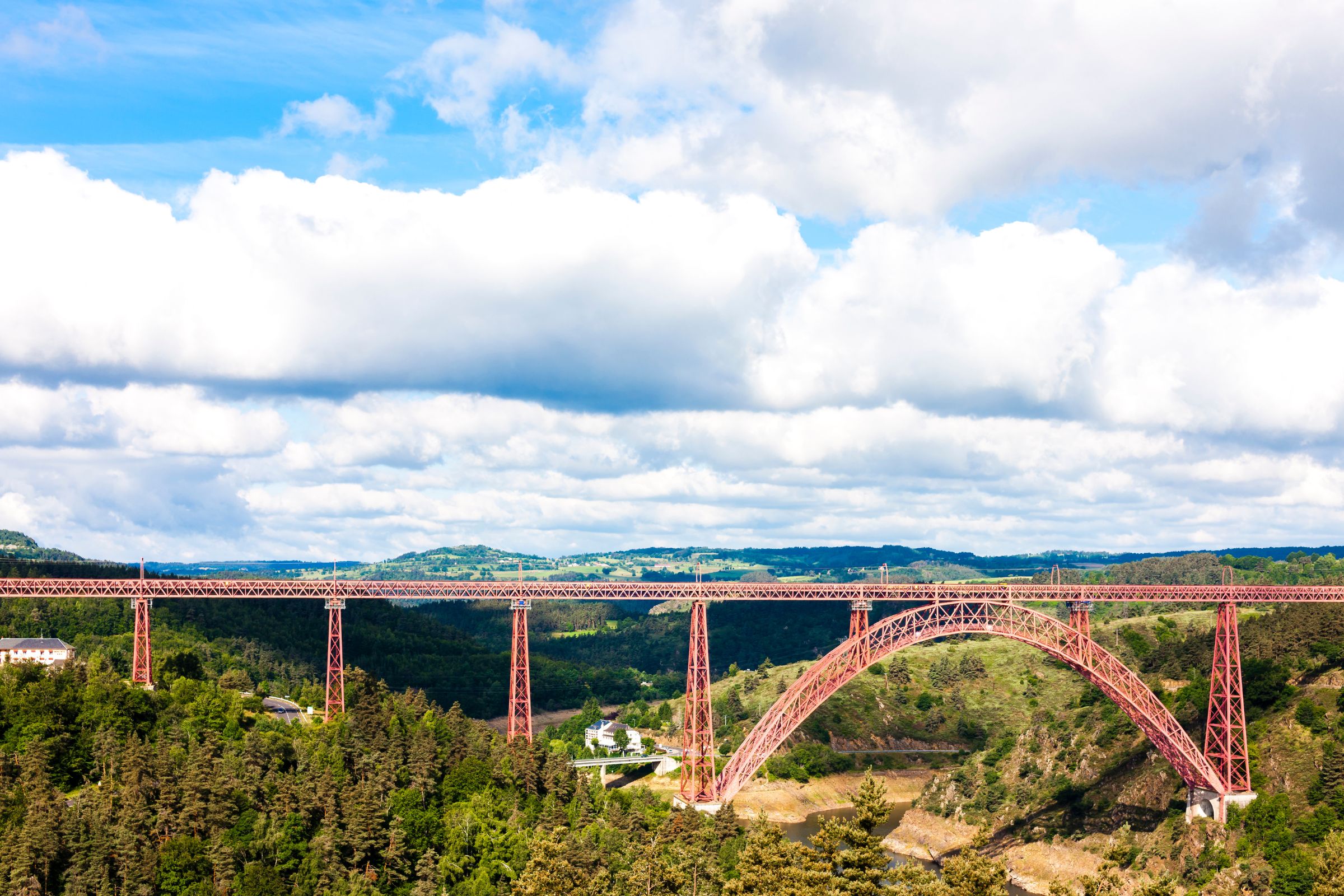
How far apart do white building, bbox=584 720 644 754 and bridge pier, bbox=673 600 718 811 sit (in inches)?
1786

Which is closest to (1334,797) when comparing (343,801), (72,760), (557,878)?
(557,878)

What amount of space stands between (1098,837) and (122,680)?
267 ft

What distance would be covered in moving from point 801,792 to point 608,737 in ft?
87.5

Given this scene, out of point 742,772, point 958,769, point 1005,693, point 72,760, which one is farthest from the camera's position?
point 1005,693

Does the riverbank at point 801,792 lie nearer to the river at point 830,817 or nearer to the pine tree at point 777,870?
the river at point 830,817

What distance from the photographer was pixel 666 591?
106250 mm

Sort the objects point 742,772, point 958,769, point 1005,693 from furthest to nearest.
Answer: point 1005,693
point 958,769
point 742,772

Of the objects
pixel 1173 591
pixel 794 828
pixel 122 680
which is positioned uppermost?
pixel 1173 591

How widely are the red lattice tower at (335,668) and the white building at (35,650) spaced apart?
2625 centimetres

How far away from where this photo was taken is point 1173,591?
97.1 metres

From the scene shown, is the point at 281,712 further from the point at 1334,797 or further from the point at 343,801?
the point at 1334,797

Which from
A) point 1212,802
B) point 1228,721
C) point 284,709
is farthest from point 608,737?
point 1228,721

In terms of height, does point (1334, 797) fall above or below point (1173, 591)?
below

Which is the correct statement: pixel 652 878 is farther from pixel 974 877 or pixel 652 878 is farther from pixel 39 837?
pixel 39 837
